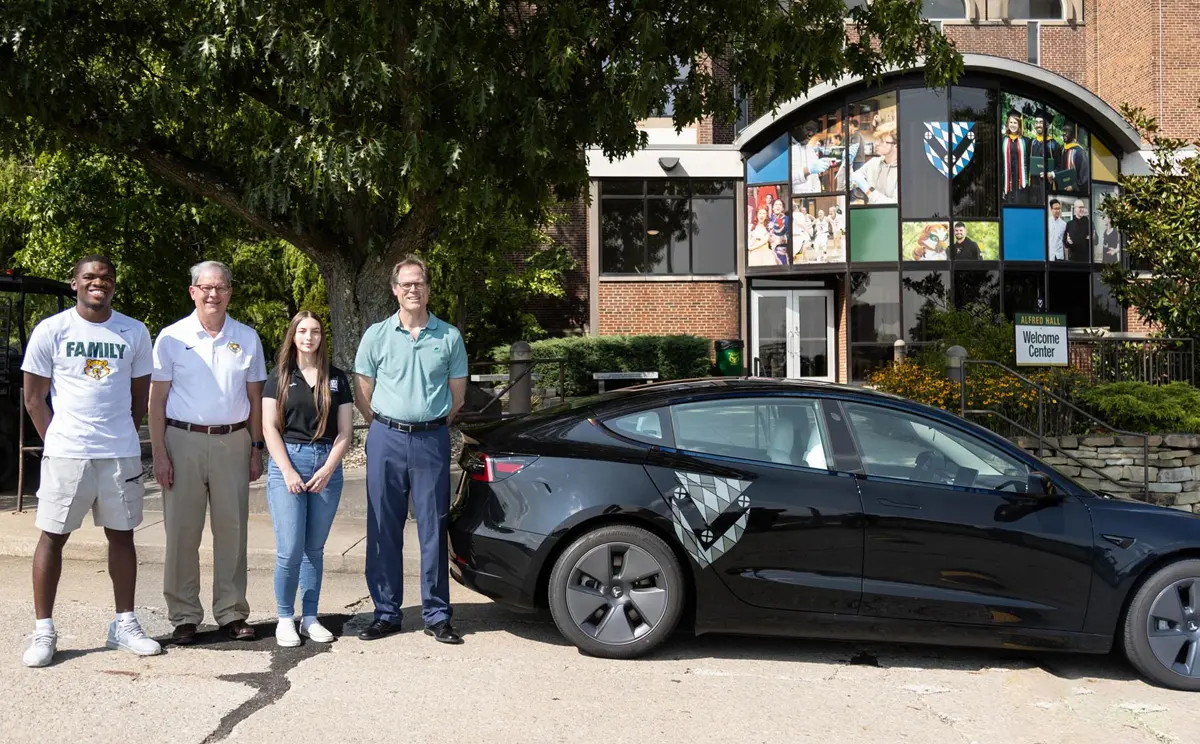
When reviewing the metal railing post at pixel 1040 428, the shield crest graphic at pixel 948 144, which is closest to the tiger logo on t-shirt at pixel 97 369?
the metal railing post at pixel 1040 428

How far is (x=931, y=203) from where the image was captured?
71.6ft

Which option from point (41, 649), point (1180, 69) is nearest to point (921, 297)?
point (1180, 69)

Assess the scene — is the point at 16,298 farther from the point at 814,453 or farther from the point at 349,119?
the point at 814,453

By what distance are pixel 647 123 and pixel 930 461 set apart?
65.3 ft

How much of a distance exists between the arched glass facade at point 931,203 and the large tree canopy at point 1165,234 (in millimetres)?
7161

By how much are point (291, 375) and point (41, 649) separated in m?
1.75

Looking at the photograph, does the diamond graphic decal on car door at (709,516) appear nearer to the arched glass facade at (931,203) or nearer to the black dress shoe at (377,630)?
the black dress shoe at (377,630)

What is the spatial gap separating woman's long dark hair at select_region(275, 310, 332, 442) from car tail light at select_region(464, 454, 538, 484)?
33.5 inches

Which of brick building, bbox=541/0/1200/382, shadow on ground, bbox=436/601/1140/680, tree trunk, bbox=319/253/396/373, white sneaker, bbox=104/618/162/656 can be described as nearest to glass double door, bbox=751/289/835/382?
brick building, bbox=541/0/1200/382

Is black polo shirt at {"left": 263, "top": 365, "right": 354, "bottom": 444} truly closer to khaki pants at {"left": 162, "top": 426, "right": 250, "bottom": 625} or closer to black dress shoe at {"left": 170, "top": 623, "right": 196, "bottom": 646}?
khaki pants at {"left": 162, "top": 426, "right": 250, "bottom": 625}

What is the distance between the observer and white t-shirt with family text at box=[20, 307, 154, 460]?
477 cm

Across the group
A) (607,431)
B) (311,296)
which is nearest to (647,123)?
(311,296)

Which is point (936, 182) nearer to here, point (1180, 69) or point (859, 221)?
point (859, 221)

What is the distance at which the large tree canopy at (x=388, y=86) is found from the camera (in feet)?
27.8
